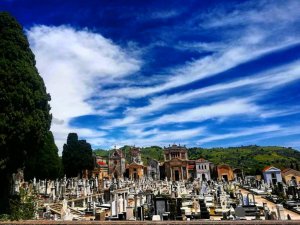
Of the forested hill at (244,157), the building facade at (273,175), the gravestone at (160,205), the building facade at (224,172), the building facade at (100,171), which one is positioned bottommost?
the gravestone at (160,205)

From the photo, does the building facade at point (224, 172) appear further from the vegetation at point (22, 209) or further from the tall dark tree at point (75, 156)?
the vegetation at point (22, 209)

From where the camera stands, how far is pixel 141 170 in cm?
6744

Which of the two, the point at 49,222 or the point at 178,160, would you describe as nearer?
the point at 49,222

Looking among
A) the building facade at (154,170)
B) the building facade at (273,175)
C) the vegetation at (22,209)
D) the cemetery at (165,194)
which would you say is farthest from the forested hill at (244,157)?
the vegetation at (22,209)

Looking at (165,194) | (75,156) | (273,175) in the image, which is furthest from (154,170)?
(165,194)

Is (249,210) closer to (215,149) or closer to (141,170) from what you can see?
(141,170)

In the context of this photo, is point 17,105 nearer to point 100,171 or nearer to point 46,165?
point 46,165

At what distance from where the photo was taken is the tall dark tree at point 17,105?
13273 millimetres

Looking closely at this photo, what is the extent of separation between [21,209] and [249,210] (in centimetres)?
1109

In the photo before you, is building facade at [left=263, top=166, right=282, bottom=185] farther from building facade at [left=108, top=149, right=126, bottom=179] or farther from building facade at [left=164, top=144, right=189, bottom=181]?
building facade at [left=108, top=149, right=126, bottom=179]

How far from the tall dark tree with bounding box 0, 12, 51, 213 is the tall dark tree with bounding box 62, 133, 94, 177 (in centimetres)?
4010

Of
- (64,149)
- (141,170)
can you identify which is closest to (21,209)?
(64,149)

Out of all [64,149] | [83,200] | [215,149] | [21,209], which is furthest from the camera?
[215,149]

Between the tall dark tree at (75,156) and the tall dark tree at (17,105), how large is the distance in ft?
132
